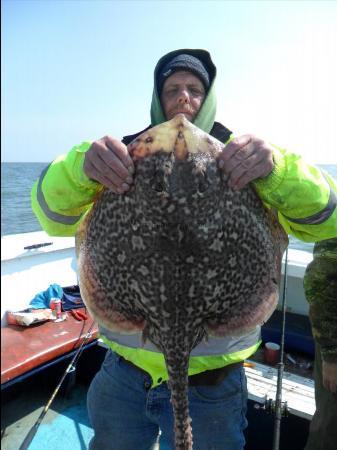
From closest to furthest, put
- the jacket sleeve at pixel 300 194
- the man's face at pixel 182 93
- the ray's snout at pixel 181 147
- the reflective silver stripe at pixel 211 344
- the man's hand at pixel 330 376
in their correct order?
the ray's snout at pixel 181 147, the jacket sleeve at pixel 300 194, the reflective silver stripe at pixel 211 344, the man's face at pixel 182 93, the man's hand at pixel 330 376

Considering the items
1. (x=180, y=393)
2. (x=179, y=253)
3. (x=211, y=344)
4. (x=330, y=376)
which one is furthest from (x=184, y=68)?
(x=330, y=376)

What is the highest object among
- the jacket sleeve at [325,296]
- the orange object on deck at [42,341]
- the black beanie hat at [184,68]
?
the black beanie hat at [184,68]

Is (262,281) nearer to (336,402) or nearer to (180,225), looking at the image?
(180,225)

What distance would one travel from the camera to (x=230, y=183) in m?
1.97

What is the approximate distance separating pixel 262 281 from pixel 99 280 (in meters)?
0.89

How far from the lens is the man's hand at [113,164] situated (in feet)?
6.33

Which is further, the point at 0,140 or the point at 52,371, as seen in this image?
the point at 52,371

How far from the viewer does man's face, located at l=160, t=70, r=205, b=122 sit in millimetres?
2906

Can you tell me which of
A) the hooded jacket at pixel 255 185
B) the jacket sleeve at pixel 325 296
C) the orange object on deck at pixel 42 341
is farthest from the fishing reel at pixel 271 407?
the orange object on deck at pixel 42 341

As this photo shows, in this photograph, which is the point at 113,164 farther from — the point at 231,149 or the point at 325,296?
the point at 325,296

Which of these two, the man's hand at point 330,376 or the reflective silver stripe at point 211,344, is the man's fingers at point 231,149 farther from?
the man's hand at point 330,376

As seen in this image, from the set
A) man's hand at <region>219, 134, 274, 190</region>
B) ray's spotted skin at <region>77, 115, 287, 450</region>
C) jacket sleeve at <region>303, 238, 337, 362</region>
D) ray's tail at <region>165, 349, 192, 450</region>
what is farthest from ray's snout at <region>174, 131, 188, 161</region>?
jacket sleeve at <region>303, 238, 337, 362</region>

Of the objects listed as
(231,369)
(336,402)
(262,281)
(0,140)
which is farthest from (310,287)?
(0,140)

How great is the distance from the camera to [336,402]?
3.39 meters
